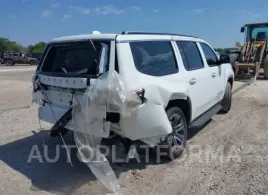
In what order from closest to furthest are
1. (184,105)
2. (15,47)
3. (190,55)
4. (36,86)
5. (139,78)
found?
(139,78) → (36,86) → (184,105) → (190,55) → (15,47)

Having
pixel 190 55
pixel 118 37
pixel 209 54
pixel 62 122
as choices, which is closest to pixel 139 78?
pixel 118 37

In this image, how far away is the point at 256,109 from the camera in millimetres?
8164

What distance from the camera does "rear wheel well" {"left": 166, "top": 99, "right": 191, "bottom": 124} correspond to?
4.58m

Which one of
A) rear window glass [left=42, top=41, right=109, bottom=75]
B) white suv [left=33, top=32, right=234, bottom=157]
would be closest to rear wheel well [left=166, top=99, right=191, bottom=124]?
white suv [left=33, top=32, right=234, bottom=157]

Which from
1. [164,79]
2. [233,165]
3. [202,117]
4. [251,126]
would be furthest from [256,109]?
[164,79]

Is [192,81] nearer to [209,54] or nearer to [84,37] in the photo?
[209,54]

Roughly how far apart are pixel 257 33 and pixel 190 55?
12.6 meters

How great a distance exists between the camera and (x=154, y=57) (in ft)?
14.4

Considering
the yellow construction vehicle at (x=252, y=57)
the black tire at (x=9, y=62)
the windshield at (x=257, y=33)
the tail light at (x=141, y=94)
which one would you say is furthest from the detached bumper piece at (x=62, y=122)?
the black tire at (x=9, y=62)

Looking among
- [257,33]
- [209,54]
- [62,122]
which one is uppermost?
[257,33]

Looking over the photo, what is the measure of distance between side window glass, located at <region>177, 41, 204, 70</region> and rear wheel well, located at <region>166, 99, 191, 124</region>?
594 millimetres

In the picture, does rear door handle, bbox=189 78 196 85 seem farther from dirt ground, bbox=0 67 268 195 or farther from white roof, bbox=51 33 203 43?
dirt ground, bbox=0 67 268 195

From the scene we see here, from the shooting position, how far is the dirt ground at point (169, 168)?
3.91m

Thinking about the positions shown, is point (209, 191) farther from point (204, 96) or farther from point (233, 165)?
point (204, 96)
